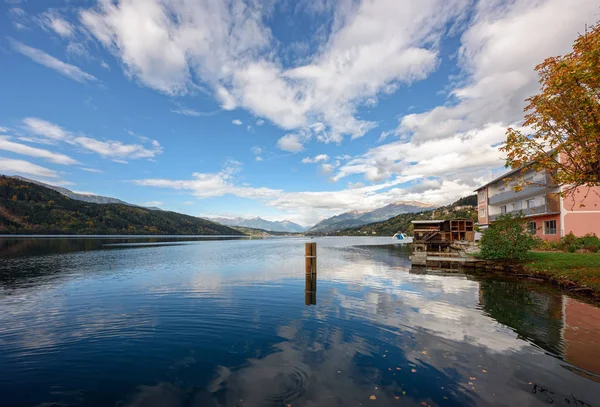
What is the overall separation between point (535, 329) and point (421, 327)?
17.8ft

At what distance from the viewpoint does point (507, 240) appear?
110 ft

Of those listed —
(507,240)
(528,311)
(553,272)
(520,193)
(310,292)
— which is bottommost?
(310,292)

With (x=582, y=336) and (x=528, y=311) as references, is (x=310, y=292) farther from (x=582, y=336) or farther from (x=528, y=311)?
(x=582, y=336)

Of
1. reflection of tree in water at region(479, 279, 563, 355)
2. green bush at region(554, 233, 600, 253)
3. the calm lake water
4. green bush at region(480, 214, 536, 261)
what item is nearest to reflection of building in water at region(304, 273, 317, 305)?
the calm lake water

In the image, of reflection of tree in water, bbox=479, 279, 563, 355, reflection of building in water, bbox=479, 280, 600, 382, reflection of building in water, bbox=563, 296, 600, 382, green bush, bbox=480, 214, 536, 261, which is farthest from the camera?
green bush, bbox=480, 214, 536, 261

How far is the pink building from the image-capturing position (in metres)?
44.0

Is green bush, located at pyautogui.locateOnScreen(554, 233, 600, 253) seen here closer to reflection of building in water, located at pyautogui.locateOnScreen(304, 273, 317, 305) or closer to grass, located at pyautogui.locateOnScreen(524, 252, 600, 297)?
grass, located at pyautogui.locateOnScreen(524, 252, 600, 297)

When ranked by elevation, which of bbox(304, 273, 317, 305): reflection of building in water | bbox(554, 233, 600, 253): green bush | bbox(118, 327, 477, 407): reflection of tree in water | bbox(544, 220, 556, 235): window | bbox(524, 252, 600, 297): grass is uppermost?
bbox(544, 220, 556, 235): window

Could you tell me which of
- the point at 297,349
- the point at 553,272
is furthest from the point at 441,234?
the point at 297,349

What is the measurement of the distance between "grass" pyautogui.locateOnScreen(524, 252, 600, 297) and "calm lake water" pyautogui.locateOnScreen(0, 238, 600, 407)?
8.93ft

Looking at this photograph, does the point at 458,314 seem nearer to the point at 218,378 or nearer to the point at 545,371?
the point at 545,371

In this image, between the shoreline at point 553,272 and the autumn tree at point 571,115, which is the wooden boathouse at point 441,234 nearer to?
the shoreline at point 553,272

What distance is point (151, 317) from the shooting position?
15758 millimetres

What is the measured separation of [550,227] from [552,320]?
47496mm
